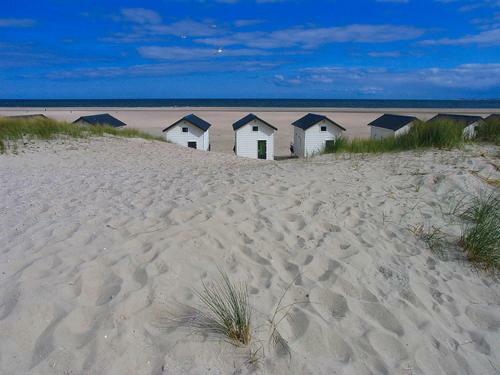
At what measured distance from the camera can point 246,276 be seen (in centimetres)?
334

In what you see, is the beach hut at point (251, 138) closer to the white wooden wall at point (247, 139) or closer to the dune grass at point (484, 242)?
the white wooden wall at point (247, 139)

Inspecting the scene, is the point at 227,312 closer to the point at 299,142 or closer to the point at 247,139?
the point at 247,139

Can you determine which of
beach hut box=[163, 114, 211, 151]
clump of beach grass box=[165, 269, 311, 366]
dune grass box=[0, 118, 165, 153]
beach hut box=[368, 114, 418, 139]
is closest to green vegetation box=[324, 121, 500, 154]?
clump of beach grass box=[165, 269, 311, 366]

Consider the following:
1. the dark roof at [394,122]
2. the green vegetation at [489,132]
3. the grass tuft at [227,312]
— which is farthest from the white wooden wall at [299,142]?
the grass tuft at [227,312]

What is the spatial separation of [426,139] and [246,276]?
292 inches

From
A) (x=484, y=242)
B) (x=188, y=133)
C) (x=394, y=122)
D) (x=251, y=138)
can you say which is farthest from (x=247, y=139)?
(x=484, y=242)

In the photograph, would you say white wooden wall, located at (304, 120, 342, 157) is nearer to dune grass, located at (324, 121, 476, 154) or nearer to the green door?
the green door

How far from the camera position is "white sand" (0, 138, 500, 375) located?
2492 mm

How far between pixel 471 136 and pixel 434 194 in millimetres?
5536

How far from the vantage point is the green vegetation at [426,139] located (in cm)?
891

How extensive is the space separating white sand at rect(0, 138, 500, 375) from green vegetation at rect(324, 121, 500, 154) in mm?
3012

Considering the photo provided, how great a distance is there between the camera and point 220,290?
308 centimetres

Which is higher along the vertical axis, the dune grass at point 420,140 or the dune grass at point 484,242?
the dune grass at point 420,140

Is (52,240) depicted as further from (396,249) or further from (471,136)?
(471,136)
